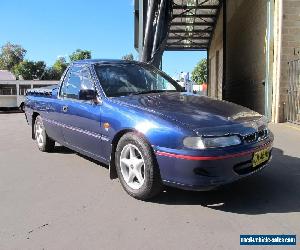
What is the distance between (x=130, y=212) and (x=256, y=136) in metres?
1.50

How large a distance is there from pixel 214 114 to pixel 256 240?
139 centimetres

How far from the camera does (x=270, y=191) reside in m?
4.48

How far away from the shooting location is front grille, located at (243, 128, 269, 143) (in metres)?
3.97

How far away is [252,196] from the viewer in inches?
168

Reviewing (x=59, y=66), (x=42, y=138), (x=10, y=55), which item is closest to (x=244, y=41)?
(x=42, y=138)

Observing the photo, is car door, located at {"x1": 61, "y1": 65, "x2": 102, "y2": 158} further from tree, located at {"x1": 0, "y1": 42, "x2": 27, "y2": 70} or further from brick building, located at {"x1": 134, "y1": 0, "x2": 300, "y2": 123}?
tree, located at {"x1": 0, "y1": 42, "x2": 27, "y2": 70}

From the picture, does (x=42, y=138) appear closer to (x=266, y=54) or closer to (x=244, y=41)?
(x=266, y=54)

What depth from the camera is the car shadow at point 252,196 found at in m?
3.96

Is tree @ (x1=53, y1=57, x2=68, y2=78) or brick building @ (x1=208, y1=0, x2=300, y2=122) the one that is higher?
tree @ (x1=53, y1=57, x2=68, y2=78)

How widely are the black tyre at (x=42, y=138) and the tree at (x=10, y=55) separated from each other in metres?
91.8

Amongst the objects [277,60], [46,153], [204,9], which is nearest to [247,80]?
[277,60]

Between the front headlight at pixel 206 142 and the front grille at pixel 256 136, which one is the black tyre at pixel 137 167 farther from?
the front grille at pixel 256 136

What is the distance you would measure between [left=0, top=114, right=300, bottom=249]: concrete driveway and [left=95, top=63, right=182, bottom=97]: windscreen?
1.17 meters

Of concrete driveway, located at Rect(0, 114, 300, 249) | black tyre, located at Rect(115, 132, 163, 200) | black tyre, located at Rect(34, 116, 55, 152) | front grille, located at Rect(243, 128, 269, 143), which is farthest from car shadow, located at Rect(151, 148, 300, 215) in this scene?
black tyre, located at Rect(34, 116, 55, 152)
